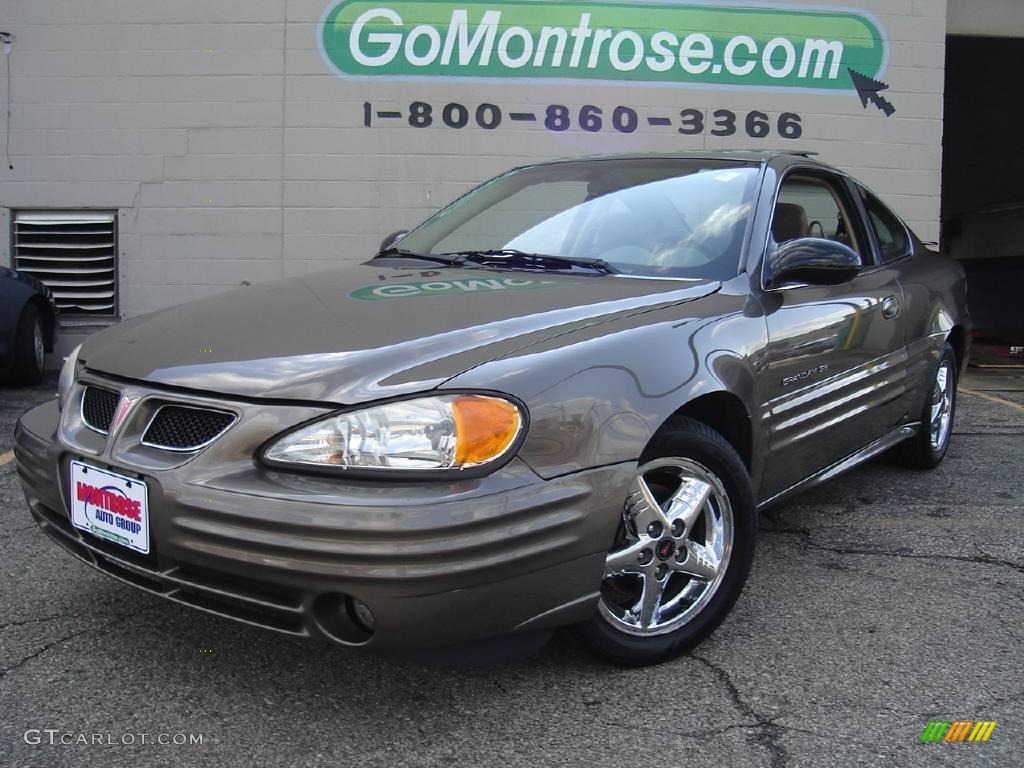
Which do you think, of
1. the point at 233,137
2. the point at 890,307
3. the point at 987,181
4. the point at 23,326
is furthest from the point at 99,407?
the point at 987,181

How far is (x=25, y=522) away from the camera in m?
3.73

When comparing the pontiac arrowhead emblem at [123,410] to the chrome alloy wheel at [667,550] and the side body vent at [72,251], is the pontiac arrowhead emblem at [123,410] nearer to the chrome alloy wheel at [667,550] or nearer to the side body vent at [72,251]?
the chrome alloy wheel at [667,550]

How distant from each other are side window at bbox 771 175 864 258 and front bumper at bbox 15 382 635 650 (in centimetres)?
153

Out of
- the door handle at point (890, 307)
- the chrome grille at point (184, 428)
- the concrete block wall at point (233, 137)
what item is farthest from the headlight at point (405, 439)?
the concrete block wall at point (233, 137)

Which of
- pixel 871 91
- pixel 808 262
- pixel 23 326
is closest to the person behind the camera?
pixel 808 262

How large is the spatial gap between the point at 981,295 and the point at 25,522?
14.3 meters

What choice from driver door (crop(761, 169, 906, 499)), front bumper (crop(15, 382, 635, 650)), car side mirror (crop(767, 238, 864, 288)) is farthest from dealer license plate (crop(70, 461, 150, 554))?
car side mirror (crop(767, 238, 864, 288))

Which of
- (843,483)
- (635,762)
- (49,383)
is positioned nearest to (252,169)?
(49,383)

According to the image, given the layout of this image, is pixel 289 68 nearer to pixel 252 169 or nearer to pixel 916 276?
pixel 252 169

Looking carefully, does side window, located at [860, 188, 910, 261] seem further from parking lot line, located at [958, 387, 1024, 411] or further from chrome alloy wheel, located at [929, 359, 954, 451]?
parking lot line, located at [958, 387, 1024, 411]

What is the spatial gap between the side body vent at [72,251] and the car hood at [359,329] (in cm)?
611

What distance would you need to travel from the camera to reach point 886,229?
14.1 feet

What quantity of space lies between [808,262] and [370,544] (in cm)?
176

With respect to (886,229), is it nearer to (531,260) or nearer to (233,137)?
(531,260)
